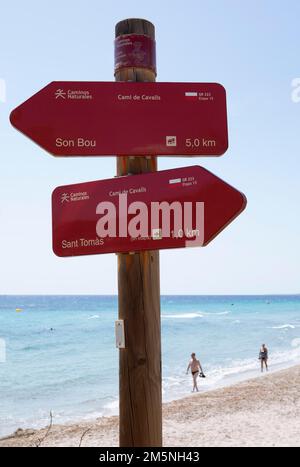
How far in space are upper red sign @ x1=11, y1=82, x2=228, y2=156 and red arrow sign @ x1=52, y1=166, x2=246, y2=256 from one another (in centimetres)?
19

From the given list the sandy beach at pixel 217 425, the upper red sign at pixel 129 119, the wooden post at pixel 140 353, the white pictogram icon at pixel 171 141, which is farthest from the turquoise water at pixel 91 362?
the white pictogram icon at pixel 171 141

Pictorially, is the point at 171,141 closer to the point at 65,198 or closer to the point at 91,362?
the point at 65,198

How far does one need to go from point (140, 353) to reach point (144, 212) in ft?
2.26

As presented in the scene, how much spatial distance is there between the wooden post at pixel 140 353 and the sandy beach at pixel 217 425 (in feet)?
23.0

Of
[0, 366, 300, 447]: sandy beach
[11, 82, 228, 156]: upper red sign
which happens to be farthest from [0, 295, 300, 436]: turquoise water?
[11, 82, 228, 156]: upper red sign

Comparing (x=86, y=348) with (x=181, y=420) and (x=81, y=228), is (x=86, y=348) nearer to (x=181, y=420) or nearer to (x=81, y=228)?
(x=181, y=420)

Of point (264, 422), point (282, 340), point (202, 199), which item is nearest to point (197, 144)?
point (202, 199)

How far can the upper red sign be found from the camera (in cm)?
234

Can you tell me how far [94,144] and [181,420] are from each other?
490 inches

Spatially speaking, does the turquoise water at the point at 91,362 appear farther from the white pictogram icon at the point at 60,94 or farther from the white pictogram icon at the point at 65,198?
the white pictogram icon at the point at 60,94

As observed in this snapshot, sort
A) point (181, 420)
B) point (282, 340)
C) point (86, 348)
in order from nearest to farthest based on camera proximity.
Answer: point (181, 420), point (86, 348), point (282, 340)

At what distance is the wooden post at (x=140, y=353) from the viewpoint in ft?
7.40

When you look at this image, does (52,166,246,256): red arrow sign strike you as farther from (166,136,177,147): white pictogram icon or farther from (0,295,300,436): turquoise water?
(0,295,300,436): turquoise water

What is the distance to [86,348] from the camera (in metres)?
43.9
